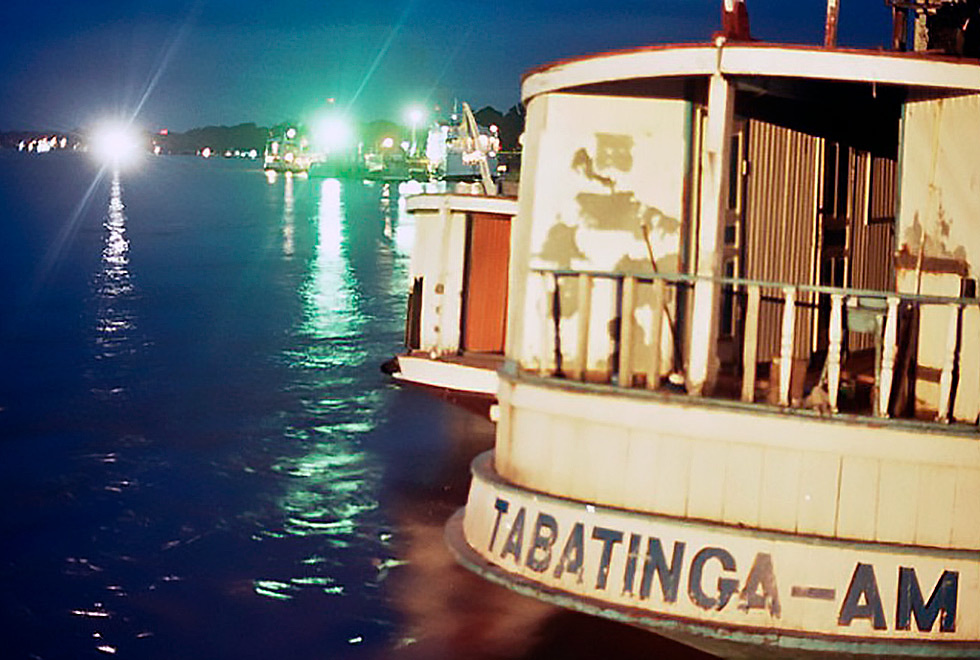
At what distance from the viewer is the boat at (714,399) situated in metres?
7.65

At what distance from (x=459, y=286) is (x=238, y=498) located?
5.45m

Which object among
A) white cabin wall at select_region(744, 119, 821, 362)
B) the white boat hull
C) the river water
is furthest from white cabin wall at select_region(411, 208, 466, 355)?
the white boat hull

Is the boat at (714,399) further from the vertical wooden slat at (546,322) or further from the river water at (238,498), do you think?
the river water at (238,498)

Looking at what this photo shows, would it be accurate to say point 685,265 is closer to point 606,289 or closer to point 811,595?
point 606,289

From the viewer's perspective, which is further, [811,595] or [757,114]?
[757,114]

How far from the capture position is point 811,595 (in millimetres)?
7684

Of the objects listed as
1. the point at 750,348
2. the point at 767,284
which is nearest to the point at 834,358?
the point at 750,348

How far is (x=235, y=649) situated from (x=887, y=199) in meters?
8.08

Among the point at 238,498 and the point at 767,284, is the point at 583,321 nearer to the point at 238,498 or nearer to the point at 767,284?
the point at 767,284

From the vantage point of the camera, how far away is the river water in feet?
27.2

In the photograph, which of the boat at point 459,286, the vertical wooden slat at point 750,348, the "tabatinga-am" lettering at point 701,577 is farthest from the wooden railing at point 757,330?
the boat at point 459,286

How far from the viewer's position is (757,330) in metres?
8.75

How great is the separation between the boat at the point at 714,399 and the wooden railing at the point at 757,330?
20 mm

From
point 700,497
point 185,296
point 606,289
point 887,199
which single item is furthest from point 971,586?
point 185,296
